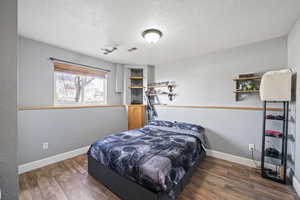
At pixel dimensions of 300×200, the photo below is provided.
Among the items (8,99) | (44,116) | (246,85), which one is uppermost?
(246,85)

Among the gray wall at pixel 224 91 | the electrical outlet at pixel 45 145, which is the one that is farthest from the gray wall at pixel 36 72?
the gray wall at pixel 224 91

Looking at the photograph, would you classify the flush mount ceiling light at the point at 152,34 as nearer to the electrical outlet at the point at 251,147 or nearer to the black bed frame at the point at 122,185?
the black bed frame at the point at 122,185

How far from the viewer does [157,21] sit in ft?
5.60

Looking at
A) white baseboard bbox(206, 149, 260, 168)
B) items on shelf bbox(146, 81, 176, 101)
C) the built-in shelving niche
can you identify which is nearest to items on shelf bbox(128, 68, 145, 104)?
the built-in shelving niche

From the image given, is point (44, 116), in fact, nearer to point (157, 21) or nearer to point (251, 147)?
point (157, 21)

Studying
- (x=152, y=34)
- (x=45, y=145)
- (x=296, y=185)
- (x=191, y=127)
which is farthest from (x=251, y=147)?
(x=45, y=145)

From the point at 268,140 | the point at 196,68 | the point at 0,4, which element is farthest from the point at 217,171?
the point at 0,4

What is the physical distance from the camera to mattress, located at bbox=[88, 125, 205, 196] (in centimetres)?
127

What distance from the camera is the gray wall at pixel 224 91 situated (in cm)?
222

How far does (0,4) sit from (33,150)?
228 centimetres

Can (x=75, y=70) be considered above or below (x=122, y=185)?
above

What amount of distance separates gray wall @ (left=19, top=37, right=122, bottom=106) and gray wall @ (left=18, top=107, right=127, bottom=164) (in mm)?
320

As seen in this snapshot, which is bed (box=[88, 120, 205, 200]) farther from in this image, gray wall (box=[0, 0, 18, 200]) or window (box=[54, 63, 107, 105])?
window (box=[54, 63, 107, 105])

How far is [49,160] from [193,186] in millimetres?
2632
